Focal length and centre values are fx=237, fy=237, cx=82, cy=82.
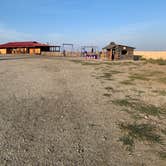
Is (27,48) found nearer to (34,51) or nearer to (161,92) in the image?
(34,51)

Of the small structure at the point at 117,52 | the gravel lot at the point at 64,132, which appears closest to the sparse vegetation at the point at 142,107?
the gravel lot at the point at 64,132

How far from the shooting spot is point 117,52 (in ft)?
144

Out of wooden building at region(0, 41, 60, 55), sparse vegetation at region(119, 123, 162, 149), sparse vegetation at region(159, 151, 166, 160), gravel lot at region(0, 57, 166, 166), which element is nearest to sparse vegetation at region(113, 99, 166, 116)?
gravel lot at region(0, 57, 166, 166)

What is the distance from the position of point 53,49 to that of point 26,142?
2289 inches

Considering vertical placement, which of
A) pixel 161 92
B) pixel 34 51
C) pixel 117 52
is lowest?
pixel 161 92

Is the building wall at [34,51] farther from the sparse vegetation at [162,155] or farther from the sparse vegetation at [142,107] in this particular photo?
the sparse vegetation at [162,155]

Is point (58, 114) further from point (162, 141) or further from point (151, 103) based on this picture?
point (151, 103)

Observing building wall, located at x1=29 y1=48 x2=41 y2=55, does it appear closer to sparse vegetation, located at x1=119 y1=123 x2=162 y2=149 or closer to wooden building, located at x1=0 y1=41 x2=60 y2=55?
wooden building, located at x1=0 y1=41 x2=60 y2=55

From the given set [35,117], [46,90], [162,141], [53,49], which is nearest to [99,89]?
[46,90]

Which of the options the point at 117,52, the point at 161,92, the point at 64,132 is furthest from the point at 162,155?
the point at 117,52

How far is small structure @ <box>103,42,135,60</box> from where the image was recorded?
144ft

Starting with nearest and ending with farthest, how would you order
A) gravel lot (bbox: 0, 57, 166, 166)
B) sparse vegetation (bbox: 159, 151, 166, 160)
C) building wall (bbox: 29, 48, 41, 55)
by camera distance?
1. gravel lot (bbox: 0, 57, 166, 166)
2. sparse vegetation (bbox: 159, 151, 166, 160)
3. building wall (bbox: 29, 48, 41, 55)

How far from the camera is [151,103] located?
32.8ft

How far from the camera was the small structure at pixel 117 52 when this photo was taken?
43.9 meters
